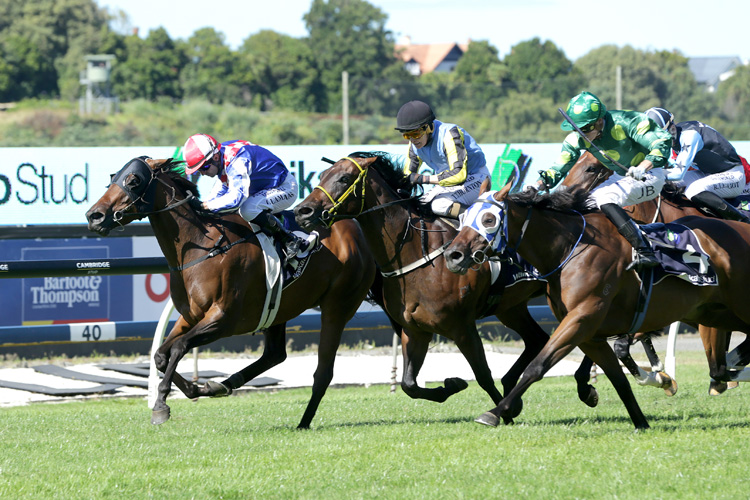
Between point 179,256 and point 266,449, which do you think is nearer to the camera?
point 266,449

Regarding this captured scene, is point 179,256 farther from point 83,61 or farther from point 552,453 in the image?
point 83,61

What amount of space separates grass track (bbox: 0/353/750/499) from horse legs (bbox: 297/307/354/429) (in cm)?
18

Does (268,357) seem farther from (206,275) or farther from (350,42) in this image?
(350,42)

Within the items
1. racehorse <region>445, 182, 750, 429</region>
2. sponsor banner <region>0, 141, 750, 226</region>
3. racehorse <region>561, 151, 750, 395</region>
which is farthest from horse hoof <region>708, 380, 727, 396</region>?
sponsor banner <region>0, 141, 750, 226</region>

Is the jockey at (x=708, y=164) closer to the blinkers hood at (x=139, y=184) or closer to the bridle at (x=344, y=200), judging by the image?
the bridle at (x=344, y=200)

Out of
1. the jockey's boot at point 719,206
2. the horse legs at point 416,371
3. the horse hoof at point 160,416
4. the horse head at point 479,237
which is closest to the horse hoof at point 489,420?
the horse head at point 479,237

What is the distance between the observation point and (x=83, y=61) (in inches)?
2141

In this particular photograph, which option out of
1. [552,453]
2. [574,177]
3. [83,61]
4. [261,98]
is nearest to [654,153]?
[574,177]

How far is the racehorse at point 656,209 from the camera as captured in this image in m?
7.46

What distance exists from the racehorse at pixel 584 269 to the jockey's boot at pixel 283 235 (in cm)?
167

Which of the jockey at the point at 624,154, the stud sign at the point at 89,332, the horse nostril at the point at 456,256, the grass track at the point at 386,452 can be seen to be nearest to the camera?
the grass track at the point at 386,452

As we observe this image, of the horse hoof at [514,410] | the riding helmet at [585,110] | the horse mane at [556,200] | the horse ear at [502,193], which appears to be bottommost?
the horse hoof at [514,410]

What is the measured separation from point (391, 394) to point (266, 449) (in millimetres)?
3478

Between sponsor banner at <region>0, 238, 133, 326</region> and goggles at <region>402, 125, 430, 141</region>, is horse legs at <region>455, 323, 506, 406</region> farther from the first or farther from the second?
sponsor banner at <region>0, 238, 133, 326</region>
